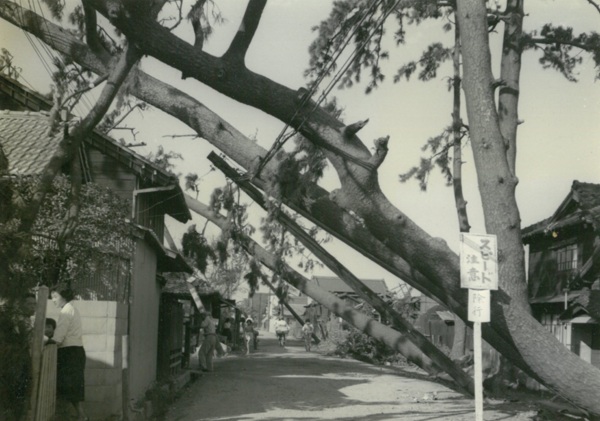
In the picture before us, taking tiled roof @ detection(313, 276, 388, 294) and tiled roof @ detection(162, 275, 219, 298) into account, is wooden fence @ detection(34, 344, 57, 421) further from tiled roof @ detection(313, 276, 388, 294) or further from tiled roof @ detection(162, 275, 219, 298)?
tiled roof @ detection(313, 276, 388, 294)

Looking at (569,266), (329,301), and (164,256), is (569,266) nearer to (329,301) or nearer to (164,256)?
(329,301)

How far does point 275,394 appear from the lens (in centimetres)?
1666

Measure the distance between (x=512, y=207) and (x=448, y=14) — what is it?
32.5 feet

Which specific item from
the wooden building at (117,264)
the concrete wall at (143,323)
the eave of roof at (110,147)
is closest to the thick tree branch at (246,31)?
the wooden building at (117,264)

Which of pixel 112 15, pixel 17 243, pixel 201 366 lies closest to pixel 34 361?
pixel 17 243

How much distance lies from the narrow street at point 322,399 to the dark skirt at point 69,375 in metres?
3.71

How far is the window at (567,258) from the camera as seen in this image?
2384 cm

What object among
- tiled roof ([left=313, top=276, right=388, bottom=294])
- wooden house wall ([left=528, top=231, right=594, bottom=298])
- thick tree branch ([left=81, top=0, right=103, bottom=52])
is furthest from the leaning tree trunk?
tiled roof ([left=313, top=276, right=388, bottom=294])

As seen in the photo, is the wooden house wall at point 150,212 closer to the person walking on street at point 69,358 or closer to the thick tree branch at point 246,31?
the person walking on street at point 69,358

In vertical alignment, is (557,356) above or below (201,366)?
above

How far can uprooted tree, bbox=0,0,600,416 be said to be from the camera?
27.7 ft

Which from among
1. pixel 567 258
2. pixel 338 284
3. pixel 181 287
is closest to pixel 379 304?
pixel 181 287

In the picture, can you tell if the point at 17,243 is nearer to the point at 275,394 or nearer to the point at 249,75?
the point at 249,75

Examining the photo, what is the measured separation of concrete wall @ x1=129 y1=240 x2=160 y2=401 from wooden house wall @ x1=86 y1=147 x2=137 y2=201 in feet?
4.52
